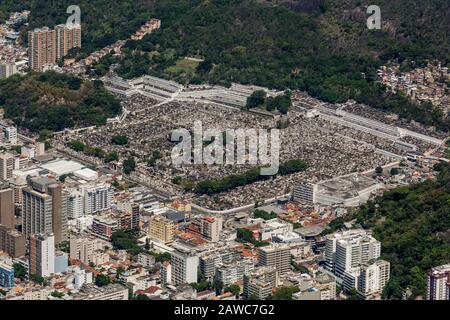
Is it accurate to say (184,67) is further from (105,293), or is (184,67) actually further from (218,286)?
(105,293)

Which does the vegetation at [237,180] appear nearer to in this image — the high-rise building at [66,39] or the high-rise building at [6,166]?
the high-rise building at [6,166]

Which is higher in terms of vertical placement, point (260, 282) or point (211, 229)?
point (260, 282)

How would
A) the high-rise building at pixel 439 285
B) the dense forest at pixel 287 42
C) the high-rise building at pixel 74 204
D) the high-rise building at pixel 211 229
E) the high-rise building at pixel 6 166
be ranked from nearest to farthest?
the high-rise building at pixel 439 285 → the high-rise building at pixel 211 229 → the high-rise building at pixel 74 204 → the high-rise building at pixel 6 166 → the dense forest at pixel 287 42

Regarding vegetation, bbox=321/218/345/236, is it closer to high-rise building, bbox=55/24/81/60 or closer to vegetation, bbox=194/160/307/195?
vegetation, bbox=194/160/307/195

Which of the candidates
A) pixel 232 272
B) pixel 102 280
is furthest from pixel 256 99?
pixel 102 280

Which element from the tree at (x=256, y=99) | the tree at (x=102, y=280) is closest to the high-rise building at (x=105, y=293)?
the tree at (x=102, y=280)
